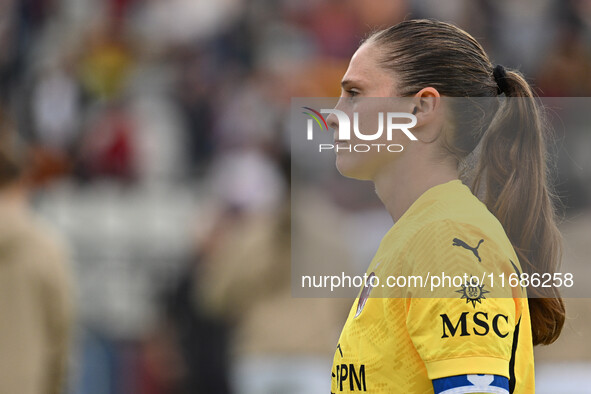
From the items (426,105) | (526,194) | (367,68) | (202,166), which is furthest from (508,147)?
(202,166)

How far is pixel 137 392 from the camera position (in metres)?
6.88

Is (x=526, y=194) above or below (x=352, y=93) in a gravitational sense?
below

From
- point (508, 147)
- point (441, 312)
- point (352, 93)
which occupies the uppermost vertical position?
point (352, 93)

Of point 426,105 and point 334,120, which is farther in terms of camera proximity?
point 334,120

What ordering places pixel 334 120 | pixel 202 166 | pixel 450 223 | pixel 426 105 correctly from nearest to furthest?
pixel 450 223 < pixel 426 105 < pixel 334 120 < pixel 202 166

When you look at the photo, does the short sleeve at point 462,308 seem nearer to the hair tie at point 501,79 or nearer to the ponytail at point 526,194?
the ponytail at point 526,194

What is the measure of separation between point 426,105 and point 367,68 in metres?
0.16

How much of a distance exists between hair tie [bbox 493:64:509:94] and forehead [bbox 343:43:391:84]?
9.6 inches

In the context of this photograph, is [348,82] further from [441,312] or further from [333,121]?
[441,312]

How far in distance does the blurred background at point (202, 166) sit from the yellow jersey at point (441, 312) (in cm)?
302

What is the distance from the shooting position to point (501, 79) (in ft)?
6.45

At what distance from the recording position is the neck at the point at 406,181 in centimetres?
192

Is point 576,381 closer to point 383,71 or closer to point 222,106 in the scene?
point 222,106

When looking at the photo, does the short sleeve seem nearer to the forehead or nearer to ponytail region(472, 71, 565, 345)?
ponytail region(472, 71, 565, 345)
